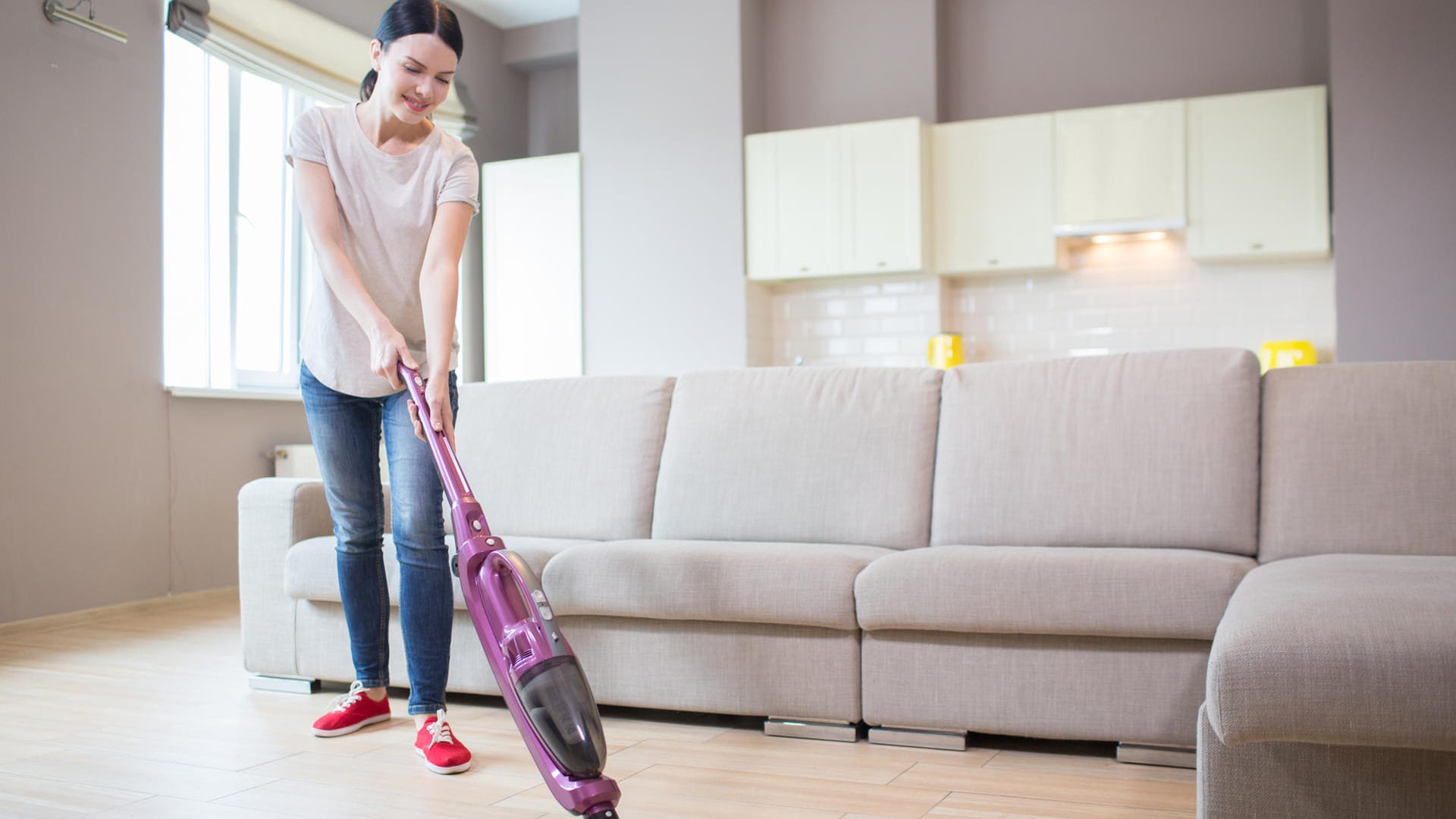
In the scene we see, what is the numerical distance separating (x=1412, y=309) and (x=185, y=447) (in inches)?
184

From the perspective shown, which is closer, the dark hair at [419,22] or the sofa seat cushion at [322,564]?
the dark hair at [419,22]

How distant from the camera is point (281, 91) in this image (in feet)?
17.5

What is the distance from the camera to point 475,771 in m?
2.13

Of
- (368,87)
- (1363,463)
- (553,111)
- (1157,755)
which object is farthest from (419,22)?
(553,111)

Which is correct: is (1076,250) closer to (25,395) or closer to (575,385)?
(575,385)

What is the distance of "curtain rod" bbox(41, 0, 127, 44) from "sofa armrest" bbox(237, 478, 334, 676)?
7.05ft

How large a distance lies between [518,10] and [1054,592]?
17.2 ft

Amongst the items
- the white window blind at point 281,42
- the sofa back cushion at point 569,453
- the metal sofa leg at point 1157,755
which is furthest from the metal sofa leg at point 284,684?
the white window blind at point 281,42

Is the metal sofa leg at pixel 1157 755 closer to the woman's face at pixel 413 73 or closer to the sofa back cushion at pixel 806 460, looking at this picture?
the sofa back cushion at pixel 806 460

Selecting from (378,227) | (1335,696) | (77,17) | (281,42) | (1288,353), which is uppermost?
(281,42)

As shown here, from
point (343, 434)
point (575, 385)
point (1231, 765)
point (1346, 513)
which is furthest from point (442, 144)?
point (1346, 513)

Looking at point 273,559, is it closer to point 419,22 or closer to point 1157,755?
point 419,22

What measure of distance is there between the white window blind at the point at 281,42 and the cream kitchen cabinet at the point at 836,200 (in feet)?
6.04

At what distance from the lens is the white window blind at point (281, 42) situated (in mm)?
4621
